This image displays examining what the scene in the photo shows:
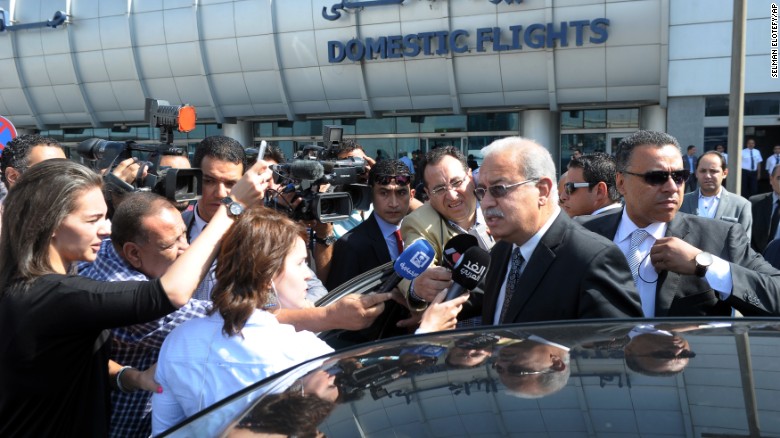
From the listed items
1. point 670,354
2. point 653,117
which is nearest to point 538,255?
point 670,354

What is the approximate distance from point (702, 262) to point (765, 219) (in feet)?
19.1

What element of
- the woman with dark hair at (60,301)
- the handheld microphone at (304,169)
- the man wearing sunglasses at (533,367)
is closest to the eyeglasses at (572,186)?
the handheld microphone at (304,169)

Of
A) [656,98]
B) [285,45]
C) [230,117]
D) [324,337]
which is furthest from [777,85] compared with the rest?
[324,337]

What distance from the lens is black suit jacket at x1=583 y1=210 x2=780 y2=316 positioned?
3.01 m

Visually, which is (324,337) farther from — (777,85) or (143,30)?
(143,30)

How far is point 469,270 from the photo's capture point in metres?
2.85

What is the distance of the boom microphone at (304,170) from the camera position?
3.56 meters

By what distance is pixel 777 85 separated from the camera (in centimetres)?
1833

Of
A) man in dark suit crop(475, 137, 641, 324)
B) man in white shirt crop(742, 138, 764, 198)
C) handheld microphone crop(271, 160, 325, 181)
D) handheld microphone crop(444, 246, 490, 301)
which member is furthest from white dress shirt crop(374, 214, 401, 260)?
man in white shirt crop(742, 138, 764, 198)

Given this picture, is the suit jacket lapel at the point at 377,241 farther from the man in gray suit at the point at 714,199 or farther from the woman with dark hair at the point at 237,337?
the man in gray suit at the point at 714,199

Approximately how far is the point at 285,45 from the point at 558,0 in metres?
8.65

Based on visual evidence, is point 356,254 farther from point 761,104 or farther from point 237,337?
point 761,104

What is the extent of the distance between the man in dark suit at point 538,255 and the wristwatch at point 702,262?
0.49 metres

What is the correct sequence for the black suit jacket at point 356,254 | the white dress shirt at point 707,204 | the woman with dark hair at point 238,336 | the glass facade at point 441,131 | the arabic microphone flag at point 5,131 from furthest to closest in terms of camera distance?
the glass facade at point 441,131 → the white dress shirt at point 707,204 → the arabic microphone flag at point 5,131 → the black suit jacket at point 356,254 → the woman with dark hair at point 238,336
